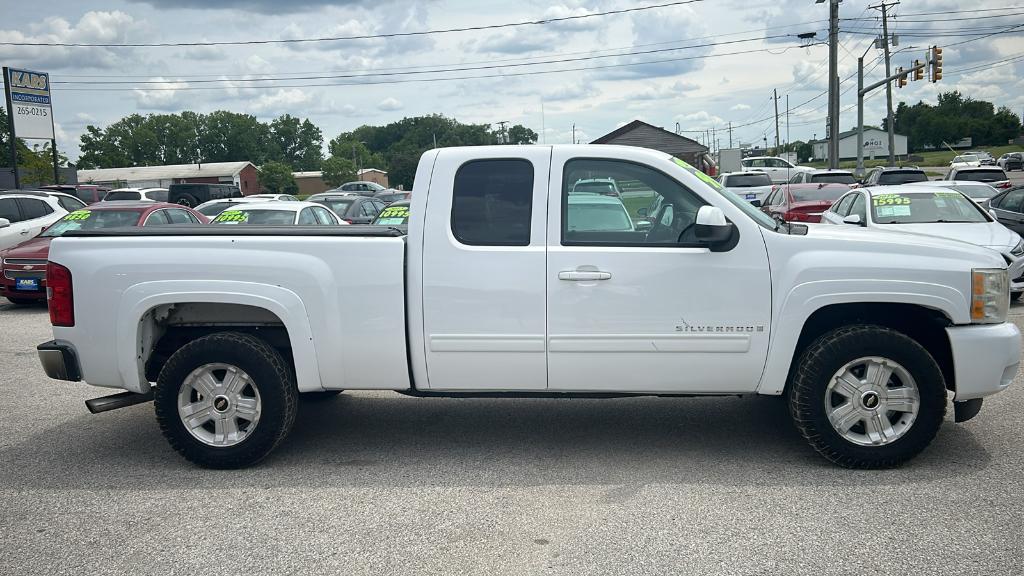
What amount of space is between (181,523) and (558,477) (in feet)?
6.90

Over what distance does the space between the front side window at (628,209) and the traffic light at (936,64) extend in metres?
32.7

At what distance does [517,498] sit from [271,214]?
979 cm

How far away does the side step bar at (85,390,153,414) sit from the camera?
5.58m

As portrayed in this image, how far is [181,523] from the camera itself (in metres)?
4.59

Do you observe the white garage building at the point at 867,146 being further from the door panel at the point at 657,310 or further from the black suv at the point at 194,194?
the door panel at the point at 657,310

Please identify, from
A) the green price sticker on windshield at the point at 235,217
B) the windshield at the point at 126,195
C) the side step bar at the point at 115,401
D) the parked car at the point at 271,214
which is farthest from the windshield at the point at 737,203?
the windshield at the point at 126,195

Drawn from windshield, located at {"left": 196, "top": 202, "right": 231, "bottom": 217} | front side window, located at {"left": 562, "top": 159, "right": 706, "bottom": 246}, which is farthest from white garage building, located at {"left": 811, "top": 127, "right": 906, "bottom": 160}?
front side window, located at {"left": 562, "top": 159, "right": 706, "bottom": 246}

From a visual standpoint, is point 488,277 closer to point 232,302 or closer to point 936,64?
point 232,302

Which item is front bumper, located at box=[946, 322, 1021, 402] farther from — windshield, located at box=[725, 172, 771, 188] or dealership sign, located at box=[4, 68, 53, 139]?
dealership sign, located at box=[4, 68, 53, 139]

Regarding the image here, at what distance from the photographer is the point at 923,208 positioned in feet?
39.7

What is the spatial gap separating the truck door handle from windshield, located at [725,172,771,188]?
85.9 feet

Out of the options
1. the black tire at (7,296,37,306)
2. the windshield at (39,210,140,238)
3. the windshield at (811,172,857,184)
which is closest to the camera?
the black tire at (7,296,37,306)

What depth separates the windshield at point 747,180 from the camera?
3060 centimetres

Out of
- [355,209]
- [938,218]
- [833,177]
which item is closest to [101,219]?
[355,209]
